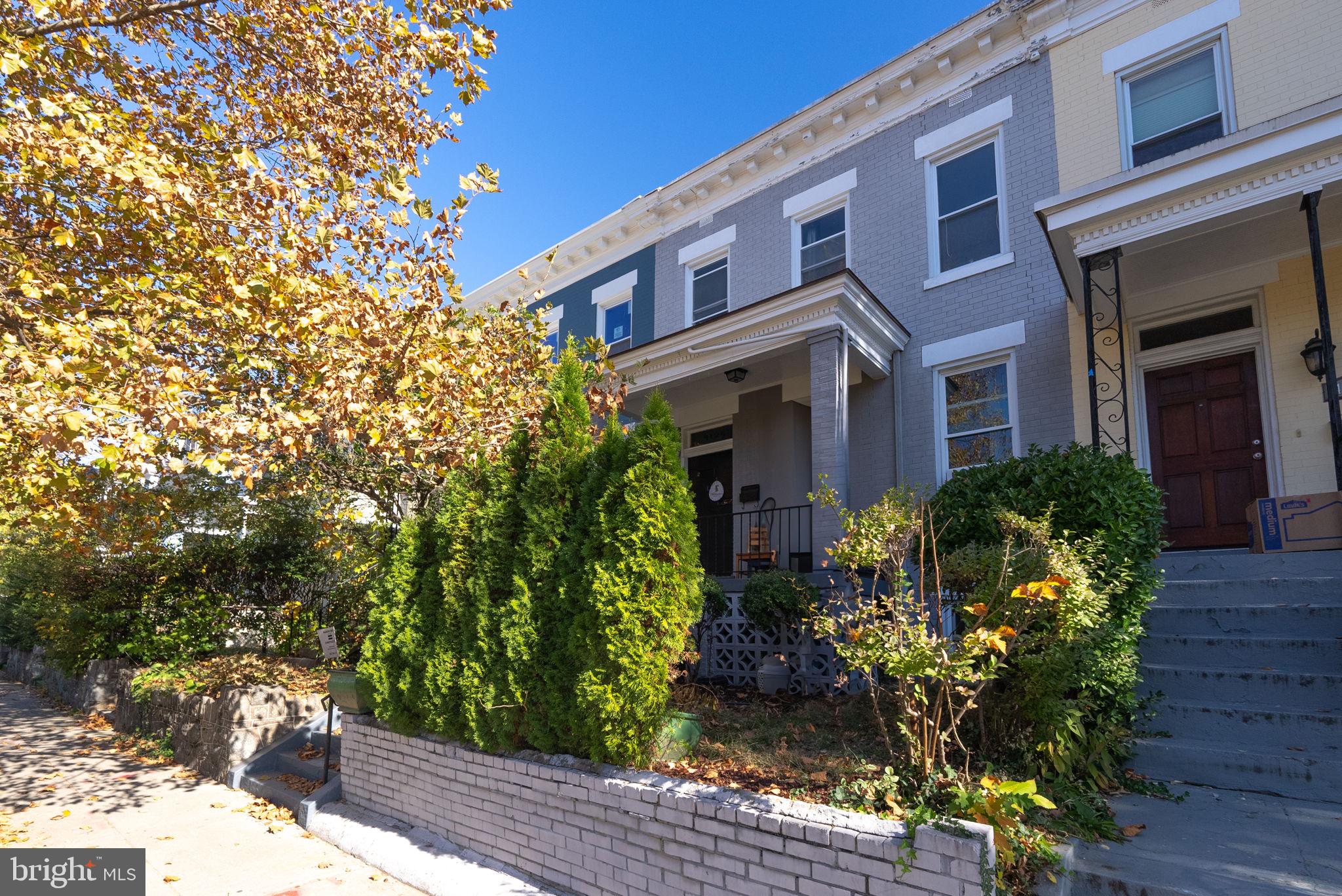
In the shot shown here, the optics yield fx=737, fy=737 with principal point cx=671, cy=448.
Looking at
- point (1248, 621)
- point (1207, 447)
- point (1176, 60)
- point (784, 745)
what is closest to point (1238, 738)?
point (1248, 621)

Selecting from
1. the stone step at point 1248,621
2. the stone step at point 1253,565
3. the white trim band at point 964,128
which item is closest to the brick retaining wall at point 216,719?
the stone step at point 1248,621

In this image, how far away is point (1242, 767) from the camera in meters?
4.14

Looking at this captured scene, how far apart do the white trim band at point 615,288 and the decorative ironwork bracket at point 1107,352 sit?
7975mm

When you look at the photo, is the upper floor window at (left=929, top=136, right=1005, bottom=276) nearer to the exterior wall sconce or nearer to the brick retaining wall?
the exterior wall sconce

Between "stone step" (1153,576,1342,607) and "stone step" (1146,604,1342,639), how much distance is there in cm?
8

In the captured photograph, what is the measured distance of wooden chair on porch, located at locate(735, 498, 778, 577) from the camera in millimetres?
9242

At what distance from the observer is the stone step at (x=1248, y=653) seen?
4.65m

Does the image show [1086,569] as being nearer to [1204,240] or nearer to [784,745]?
[784,745]

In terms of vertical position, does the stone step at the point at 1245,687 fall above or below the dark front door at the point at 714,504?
below

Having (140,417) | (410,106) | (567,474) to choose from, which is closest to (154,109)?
(410,106)

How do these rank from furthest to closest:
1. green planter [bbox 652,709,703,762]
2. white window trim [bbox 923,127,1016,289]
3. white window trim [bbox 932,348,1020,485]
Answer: white window trim [bbox 923,127,1016,289] → white window trim [bbox 932,348,1020,485] → green planter [bbox 652,709,703,762]

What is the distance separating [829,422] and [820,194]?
15.1 feet

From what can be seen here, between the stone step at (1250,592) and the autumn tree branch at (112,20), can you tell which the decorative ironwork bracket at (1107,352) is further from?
the autumn tree branch at (112,20)

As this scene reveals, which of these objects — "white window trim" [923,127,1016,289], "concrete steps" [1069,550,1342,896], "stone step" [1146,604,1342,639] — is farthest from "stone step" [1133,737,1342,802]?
"white window trim" [923,127,1016,289]
